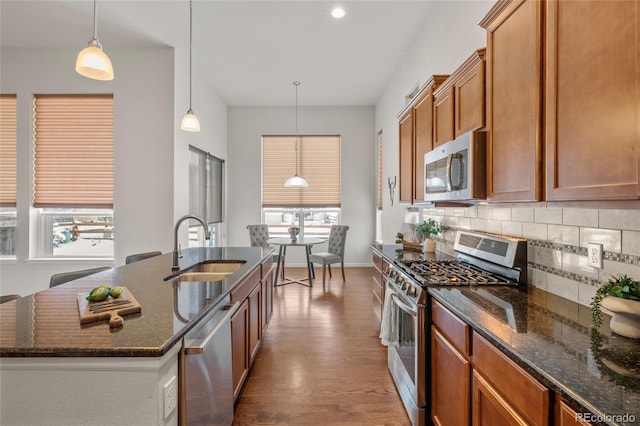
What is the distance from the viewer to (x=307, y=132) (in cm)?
632

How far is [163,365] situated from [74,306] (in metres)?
0.70

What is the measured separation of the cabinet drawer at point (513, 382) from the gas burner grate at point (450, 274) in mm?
541

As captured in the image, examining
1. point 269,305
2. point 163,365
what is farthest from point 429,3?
point 163,365

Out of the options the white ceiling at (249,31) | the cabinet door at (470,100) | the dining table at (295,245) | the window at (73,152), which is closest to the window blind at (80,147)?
the window at (73,152)

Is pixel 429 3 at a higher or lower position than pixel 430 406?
higher

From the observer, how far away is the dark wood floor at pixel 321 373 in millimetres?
1985

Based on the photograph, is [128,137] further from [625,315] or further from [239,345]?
[625,315]

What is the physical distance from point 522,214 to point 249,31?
11.5 ft

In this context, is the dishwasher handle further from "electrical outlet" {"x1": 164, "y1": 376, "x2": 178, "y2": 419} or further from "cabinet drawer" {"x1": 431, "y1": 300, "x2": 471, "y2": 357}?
"cabinet drawer" {"x1": 431, "y1": 300, "x2": 471, "y2": 357}

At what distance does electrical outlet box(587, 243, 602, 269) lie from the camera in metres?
1.27

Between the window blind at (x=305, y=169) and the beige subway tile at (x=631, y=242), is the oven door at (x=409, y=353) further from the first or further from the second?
the window blind at (x=305, y=169)

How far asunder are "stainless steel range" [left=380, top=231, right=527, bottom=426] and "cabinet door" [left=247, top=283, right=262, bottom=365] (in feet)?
3.33

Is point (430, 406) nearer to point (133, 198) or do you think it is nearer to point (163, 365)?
point (163, 365)

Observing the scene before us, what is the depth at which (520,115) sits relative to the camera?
4.32 feet
